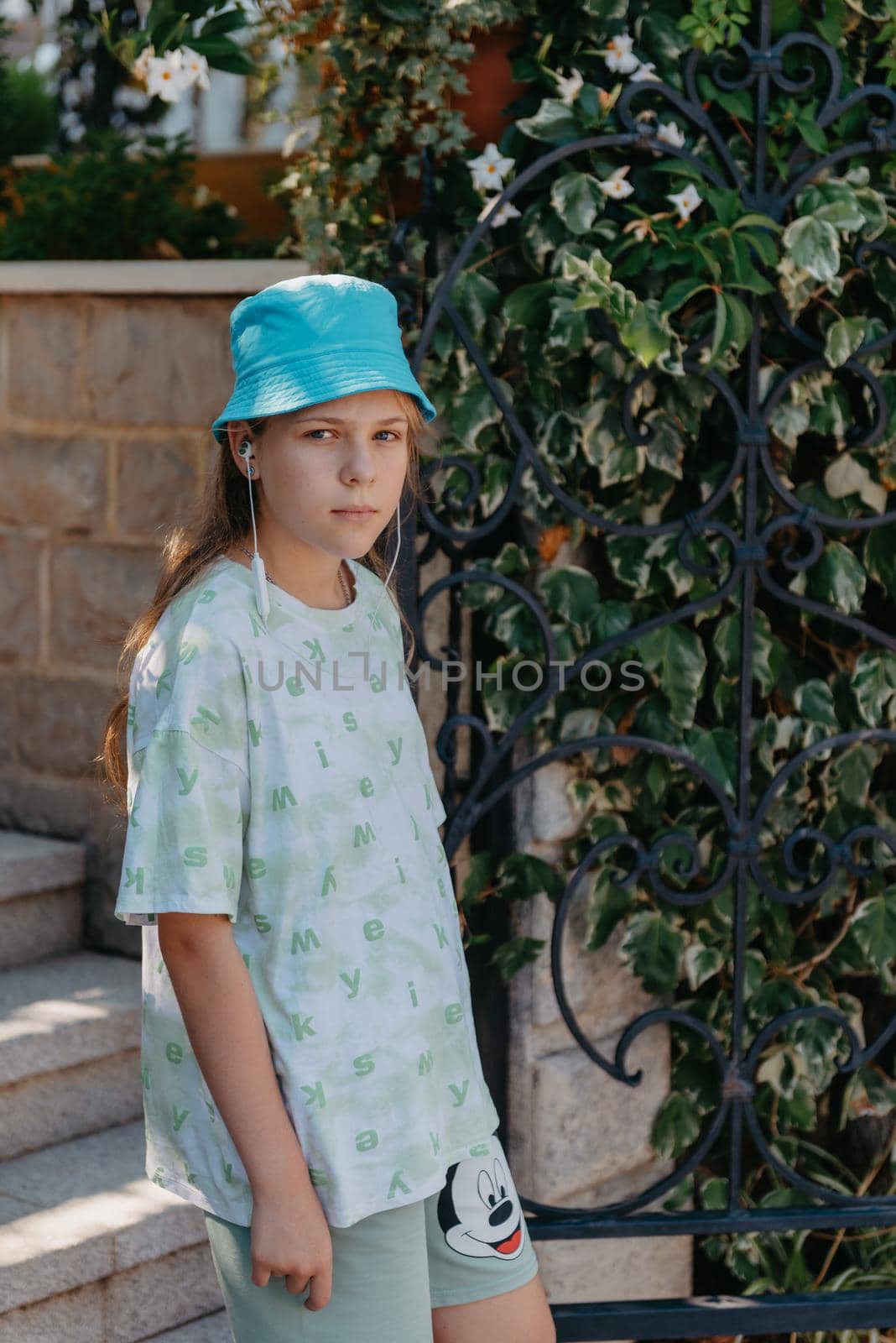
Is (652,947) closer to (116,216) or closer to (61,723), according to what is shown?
(61,723)

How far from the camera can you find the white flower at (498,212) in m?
2.11

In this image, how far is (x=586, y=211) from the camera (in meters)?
2.11

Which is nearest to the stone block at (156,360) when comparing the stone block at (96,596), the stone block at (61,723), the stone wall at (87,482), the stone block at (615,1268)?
the stone wall at (87,482)

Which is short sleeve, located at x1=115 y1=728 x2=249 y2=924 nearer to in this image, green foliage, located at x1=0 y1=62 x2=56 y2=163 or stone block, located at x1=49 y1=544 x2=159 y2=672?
stone block, located at x1=49 y1=544 x2=159 y2=672

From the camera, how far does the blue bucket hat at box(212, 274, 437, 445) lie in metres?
1.47

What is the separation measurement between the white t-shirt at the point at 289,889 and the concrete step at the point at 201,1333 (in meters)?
0.82

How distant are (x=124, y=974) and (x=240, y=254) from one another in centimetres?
152

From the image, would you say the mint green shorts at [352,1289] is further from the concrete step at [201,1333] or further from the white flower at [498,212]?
the white flower at [498,212]

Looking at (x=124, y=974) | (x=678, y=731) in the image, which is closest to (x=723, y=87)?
(x=678, y=731)

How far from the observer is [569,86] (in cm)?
210

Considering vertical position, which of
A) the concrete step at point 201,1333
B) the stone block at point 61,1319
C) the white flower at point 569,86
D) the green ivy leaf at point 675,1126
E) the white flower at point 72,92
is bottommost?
the concrete step at point 201,1333

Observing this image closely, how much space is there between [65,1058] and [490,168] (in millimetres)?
1501

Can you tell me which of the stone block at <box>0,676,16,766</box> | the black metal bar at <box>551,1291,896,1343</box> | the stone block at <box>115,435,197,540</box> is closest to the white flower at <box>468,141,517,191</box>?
the stone block at <box>115,435,197,540</box>

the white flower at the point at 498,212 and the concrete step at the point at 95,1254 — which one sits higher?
the white flower at the point at 498,212
